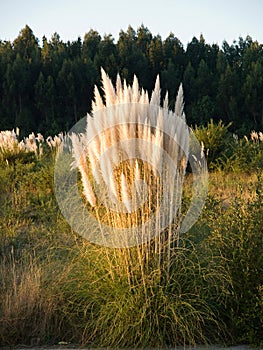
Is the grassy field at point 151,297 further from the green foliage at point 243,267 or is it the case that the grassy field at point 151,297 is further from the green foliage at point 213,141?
the green foliage at point 213,141

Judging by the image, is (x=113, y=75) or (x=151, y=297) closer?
(x=151, y=297)

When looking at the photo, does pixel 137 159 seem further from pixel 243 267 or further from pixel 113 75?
pixel 113 75

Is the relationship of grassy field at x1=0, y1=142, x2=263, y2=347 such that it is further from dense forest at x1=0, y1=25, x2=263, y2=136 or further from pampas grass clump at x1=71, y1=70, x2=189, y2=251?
dense forest at x1=0, y1=25, x2=263, y2=136

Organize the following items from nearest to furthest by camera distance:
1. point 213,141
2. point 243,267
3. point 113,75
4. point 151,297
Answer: point 151,297, point 243,267, point 213,141, point 113,75

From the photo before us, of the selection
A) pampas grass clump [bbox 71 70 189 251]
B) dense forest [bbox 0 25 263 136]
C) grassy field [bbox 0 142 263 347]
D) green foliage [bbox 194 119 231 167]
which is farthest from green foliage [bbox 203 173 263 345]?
dense forest [bbox 0 25 263 136]

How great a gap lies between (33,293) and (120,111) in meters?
1.45

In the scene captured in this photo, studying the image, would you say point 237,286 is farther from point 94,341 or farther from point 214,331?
point 94,341

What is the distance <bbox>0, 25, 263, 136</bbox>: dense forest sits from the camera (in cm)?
2595

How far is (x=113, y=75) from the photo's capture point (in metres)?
30.1

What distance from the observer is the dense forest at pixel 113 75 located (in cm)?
2595

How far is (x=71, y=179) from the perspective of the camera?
25.5 feet

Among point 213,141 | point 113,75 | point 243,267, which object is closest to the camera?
point 243,267

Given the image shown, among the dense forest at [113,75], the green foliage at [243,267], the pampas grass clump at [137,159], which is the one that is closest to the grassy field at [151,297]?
the green foliage at [243,267]

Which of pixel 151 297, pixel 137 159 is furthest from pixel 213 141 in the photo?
pixel 151 297
